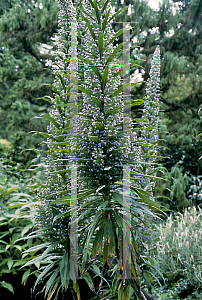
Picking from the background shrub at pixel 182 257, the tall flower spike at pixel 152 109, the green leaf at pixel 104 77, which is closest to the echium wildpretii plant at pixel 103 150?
the green leaf at pixel 104 77

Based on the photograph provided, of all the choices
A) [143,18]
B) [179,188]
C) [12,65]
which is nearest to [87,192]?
[179,188]

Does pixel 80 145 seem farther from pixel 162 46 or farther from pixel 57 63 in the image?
pixel 162 46

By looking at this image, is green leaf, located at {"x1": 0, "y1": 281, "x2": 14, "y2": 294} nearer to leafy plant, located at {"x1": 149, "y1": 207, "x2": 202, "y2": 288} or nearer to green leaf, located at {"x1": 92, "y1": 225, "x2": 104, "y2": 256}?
green leaf, located at {"x1": 92, "y1": 225, "x2": 104, "y2": 256}

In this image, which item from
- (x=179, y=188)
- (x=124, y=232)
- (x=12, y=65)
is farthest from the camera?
(x=12, y=65)

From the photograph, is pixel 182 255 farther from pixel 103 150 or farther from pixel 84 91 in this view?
pixel 84 91

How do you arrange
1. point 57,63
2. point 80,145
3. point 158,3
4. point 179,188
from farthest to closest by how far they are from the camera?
point 158,3
point 179,188
point 57,63
point 80,145

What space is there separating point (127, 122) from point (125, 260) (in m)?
0.95

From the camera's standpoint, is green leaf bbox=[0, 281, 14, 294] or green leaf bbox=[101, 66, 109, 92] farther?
green leaf bbox=[0, 281, 14, 294]

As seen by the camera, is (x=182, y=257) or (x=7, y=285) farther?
(x=182, y=257)

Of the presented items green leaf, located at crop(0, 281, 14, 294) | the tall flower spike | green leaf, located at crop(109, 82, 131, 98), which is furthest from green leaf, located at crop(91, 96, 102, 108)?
green leaf, located at crop(0, 281, 14, 294)

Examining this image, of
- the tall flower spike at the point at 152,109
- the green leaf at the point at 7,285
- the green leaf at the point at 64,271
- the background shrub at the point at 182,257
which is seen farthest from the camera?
the background shrub at the point at 182,257

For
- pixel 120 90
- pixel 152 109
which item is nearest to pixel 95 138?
pixel 120 90

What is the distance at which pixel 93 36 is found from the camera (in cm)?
173

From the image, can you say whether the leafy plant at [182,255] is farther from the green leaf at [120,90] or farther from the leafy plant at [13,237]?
the green leaf at [120,90]
